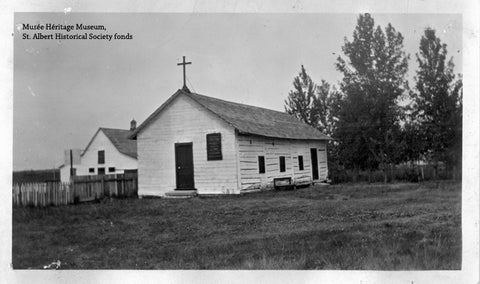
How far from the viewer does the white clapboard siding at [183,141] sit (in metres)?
14.6

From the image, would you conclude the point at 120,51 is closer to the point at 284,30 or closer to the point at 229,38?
the point at 229,38

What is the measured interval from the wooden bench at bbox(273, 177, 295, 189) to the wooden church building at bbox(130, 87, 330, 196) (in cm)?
18

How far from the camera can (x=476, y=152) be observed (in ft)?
22.0

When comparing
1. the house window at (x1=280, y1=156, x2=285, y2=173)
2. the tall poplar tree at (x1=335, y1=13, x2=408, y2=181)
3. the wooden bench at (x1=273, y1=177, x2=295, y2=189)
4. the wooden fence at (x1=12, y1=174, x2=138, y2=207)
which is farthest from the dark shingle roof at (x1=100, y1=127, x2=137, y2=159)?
the tall poplar tree at (x1=335, y1=13, x2=408, y2=181)

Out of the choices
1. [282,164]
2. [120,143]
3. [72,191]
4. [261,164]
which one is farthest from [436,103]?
[120,143]

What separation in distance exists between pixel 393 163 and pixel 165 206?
1008cm

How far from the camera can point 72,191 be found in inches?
486

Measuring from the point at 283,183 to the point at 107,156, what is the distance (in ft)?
47.3

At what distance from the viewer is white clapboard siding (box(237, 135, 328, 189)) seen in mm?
14953

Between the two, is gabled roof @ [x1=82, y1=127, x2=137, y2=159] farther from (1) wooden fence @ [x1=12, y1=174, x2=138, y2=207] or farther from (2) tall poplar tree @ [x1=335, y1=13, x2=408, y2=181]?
(2) tall poplar tree @ [x1=335, y1=13, x2=408, y2=181]

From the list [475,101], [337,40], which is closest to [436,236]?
[475,101]

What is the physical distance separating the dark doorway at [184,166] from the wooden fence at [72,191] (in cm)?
204

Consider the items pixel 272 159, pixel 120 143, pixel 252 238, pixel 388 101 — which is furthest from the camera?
pixel 120 143

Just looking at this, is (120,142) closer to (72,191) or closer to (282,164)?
(282,164)
